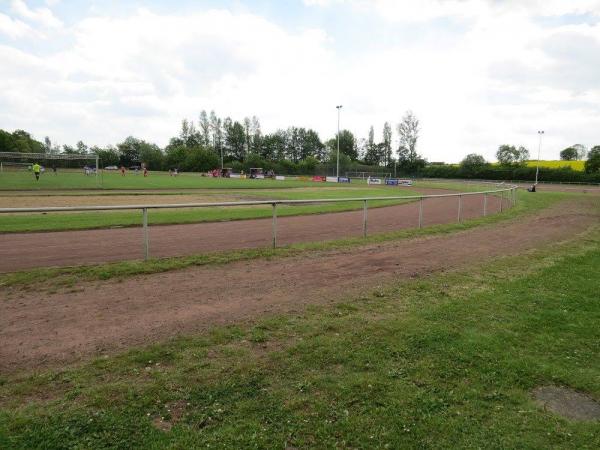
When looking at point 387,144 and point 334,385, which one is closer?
point 334,385

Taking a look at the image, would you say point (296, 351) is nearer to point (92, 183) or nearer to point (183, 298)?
point (183, 298)

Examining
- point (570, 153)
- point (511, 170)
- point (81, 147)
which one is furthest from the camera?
point (81, 147)

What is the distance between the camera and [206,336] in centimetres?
479

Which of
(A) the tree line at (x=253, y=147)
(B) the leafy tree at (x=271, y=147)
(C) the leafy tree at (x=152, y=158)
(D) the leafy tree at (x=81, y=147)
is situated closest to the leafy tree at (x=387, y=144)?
(A) the tree line at (x=253, y=147)

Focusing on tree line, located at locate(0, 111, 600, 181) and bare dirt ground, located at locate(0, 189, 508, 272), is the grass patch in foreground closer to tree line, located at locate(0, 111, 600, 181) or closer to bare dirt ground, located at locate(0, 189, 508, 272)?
bare dirt ground, located at locate(0, 189, 508, 272)

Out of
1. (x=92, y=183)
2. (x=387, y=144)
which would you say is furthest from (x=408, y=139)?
(x=92, y=183)

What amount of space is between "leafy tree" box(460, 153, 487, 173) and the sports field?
83.1 meters

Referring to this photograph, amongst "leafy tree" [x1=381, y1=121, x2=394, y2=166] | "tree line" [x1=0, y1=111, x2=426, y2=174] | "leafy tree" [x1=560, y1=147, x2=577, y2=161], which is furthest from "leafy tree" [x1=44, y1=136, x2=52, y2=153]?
"leafy tree" [x1=560, y1=147, x2=577, y2=161]

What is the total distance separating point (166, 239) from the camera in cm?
1160

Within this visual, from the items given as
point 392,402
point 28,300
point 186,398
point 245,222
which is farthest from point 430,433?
point 245,222

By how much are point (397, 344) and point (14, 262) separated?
8.16 metres

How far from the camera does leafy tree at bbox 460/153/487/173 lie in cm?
8624

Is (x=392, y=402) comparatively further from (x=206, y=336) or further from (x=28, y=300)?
(x=28, y=300)

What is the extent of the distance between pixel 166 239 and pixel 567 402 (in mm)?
10178
